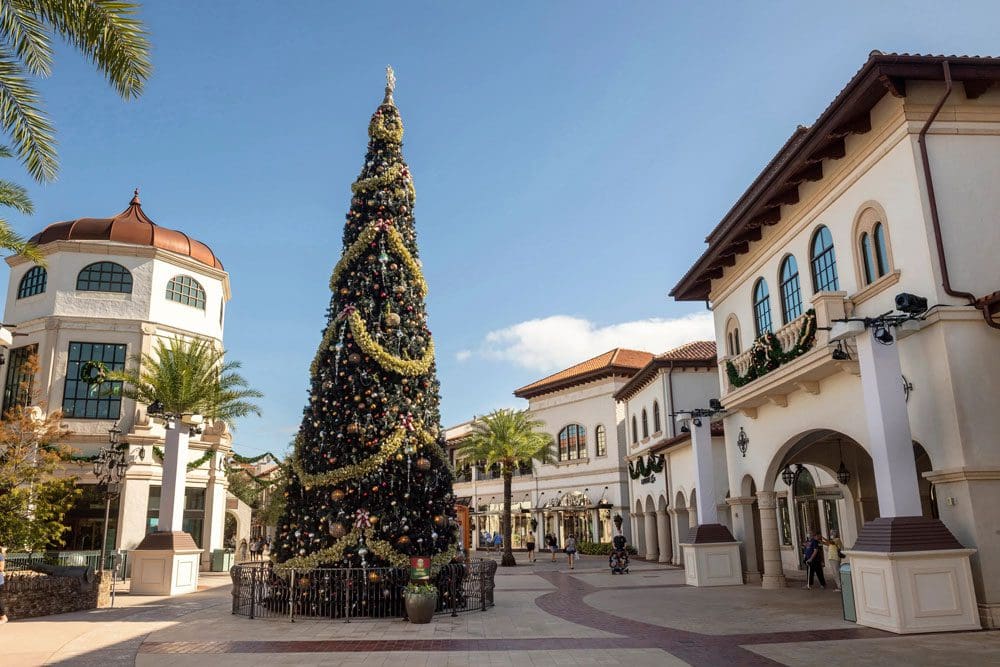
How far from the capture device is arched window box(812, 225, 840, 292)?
49.5ft

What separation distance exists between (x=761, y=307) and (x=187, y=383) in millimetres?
20177

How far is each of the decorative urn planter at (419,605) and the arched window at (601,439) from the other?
3505 centimetres

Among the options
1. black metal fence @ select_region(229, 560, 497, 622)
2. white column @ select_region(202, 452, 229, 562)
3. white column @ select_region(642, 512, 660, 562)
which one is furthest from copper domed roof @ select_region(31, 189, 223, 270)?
white column @ select_region(642, 512, 660, 562)

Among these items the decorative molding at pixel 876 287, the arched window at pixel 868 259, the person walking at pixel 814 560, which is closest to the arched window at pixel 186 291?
the person walking at pixel 814 560

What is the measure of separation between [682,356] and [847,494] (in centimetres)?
1456

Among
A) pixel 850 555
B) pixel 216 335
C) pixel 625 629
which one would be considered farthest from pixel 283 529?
pixel 216 335

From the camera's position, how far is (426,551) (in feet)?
46.0

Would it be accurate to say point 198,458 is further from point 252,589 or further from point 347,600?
point 347,600

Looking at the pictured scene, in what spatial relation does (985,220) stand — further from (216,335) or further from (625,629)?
(216,335)

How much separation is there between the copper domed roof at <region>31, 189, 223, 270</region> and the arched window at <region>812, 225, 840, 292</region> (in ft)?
90.7

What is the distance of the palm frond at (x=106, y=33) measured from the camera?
9.09 metres

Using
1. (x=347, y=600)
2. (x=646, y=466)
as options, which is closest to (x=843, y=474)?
(x=347, y=600)

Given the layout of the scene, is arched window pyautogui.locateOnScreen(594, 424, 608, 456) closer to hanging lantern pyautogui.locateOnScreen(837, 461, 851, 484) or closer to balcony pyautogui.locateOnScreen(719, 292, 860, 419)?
hanging lantern pyautogui.locateOnScreen(837, 461, 851, 484)

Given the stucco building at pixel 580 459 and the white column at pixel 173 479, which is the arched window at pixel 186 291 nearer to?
the white column at pixel 173 479
